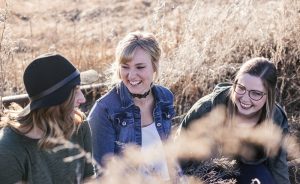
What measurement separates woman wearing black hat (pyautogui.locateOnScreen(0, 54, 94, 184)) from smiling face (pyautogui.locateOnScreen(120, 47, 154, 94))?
0.62m

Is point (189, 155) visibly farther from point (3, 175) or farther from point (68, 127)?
point (3, 175)

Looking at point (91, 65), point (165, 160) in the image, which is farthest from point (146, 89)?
point (91, 65)

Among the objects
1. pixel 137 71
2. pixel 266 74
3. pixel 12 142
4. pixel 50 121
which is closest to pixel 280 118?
pixel 266 74

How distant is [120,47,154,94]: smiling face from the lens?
3107 millimetres

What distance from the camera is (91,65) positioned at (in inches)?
197

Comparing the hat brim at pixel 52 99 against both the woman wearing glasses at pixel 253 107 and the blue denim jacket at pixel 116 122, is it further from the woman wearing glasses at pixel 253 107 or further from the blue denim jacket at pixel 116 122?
the woman wearing glasses at pixel 253 107

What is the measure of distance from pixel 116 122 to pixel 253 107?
2.75 ft

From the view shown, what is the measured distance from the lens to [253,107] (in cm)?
329

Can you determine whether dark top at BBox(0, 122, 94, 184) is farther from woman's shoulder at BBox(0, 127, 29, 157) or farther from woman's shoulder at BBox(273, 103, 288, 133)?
woman's shoulder at BBox(273, 103, 288, 133)

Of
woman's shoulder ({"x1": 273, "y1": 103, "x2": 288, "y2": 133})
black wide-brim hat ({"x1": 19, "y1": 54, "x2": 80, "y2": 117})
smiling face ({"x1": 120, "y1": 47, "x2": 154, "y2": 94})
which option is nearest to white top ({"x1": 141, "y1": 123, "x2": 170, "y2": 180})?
smiling face ({"x1": 120, "y1": 47, "x2": 154, "y2": 94})

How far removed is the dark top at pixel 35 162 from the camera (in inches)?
91.7

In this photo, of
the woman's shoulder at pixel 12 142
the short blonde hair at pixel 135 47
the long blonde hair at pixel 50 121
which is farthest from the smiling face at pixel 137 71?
the woman's shoulder at pixel 12 142

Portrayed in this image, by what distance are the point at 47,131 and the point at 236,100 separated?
1323 mm

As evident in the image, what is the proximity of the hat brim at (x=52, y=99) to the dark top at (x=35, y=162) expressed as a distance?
0.12 meters
